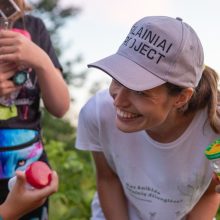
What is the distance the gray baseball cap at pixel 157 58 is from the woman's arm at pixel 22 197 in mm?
367

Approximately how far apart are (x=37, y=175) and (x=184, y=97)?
21.1 inches

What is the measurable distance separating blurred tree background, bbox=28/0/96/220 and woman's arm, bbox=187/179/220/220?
103cm

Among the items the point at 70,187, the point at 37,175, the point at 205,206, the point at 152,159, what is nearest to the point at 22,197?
the point at 37,175

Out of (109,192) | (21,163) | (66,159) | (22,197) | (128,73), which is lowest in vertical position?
(66,159)

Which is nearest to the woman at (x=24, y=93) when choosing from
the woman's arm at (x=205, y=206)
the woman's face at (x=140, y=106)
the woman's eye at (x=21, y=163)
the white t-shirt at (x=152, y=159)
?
the woman's eye at (x=21, y=163)

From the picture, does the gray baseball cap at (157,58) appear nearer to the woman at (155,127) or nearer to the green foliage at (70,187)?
the woman at (155,127)

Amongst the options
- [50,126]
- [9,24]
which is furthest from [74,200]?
[50,126]

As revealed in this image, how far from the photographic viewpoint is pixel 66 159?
3.87 metres

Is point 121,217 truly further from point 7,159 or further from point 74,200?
point 74,200

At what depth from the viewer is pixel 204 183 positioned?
2.02m

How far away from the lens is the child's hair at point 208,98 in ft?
6.04

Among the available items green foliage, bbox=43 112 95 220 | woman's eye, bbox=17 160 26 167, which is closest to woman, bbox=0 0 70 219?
woman's eye, bbox=17 160 26 167

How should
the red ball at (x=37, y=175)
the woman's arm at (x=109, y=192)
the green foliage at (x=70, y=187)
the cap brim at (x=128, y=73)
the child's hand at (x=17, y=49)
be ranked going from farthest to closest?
the green foliage at (x=70, y=187) → the woman's arm at (x=109, y=192) → the child's hand at (x=17, y=49) → the cap brim at (x=128, y=73) → the red ball at (x=37, y=175)

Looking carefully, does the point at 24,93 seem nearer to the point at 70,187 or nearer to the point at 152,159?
the point at 152,159
